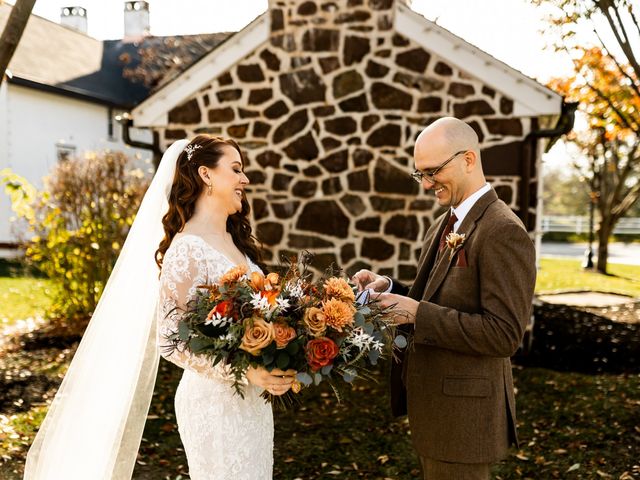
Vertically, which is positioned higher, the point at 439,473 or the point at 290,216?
the point at 290,216

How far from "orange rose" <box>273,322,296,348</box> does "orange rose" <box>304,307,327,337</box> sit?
0.25ft

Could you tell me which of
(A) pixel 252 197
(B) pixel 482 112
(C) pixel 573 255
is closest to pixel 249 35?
(A) pixel 252 197

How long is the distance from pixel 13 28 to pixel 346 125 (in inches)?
190

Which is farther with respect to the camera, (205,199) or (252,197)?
(252,197)

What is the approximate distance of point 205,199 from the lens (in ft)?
11.8

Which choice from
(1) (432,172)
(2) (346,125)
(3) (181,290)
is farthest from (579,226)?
(3) (181,290)

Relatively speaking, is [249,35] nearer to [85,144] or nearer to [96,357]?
[96,357]

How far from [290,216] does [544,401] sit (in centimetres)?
441

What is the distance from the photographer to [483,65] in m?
8.55

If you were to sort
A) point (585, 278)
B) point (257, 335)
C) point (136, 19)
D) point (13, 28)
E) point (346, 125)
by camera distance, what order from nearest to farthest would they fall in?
1. point (257, 335)
2. point (13, 28)
3. point (346, 125)
4. point (585, 278)
5. point (136, 19)

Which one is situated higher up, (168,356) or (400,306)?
(400,306)

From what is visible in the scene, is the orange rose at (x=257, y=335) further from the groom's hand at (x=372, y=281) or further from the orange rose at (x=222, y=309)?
the groom's hand at (x=372, y=281)

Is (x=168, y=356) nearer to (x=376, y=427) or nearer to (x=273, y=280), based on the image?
(x=273, y=280)

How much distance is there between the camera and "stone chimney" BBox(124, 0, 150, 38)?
97.1 feet
